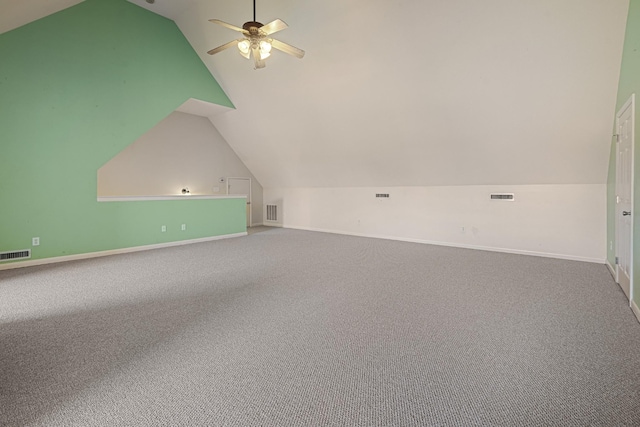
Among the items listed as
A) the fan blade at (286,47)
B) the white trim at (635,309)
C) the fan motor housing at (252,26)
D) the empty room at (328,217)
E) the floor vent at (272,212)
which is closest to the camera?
the empty room at (328,217)

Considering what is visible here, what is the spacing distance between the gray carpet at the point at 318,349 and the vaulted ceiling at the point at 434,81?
84.2 inches

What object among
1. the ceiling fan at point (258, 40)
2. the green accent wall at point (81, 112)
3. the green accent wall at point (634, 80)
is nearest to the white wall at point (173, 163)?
the green accent wall at point (81, 112)

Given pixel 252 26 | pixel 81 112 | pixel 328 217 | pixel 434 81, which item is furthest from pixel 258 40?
pixel 328 217

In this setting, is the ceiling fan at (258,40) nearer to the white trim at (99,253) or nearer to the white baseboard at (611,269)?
the white trim at (99,253)

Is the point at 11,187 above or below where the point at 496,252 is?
above

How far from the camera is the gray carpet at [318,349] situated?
1457 mm

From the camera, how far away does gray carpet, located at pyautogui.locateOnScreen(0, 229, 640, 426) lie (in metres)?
1.46

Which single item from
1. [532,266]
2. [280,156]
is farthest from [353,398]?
[280,156]

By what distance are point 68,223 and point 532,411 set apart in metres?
6.26

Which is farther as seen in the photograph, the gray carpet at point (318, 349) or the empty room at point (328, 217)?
the empty room at point (328, 217)

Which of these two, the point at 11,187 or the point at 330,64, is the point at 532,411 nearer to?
the point at 330,64

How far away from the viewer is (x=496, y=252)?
545cm

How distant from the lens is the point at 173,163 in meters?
7.34

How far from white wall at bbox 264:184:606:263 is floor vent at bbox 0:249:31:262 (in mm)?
5913
